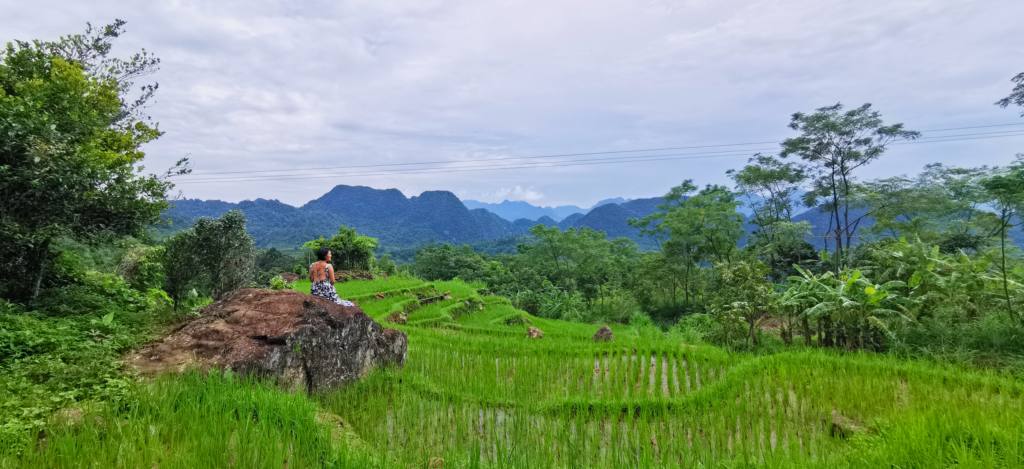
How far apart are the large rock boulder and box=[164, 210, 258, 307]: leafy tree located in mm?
3411

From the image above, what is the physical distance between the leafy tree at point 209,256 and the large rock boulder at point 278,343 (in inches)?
134

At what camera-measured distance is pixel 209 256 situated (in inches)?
349

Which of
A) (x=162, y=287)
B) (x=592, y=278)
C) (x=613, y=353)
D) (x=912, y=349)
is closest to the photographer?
(x=912, y=349)

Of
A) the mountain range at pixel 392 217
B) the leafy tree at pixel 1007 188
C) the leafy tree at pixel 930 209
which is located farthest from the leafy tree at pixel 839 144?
the mountain range at pixel 392 217

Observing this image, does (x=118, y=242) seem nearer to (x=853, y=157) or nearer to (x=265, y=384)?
(x=265, y=384)

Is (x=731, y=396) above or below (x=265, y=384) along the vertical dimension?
below

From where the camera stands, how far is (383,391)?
5.80m

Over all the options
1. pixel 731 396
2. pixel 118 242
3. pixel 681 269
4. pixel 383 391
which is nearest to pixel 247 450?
pixel 383 391

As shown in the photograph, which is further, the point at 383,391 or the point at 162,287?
the point at 162,287

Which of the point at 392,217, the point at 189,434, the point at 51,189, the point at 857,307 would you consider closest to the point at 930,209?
Result: the point at 857,307

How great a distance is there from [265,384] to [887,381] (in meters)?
8.13

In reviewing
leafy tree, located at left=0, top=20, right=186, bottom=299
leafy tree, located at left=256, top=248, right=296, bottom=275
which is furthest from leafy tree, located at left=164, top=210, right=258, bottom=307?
leafy tree, located at left=256, top=248, right=296, bottom=275

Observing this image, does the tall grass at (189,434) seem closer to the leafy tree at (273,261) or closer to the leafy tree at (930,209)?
the leafy tree at (930,209)

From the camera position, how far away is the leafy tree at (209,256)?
8.61 metres
